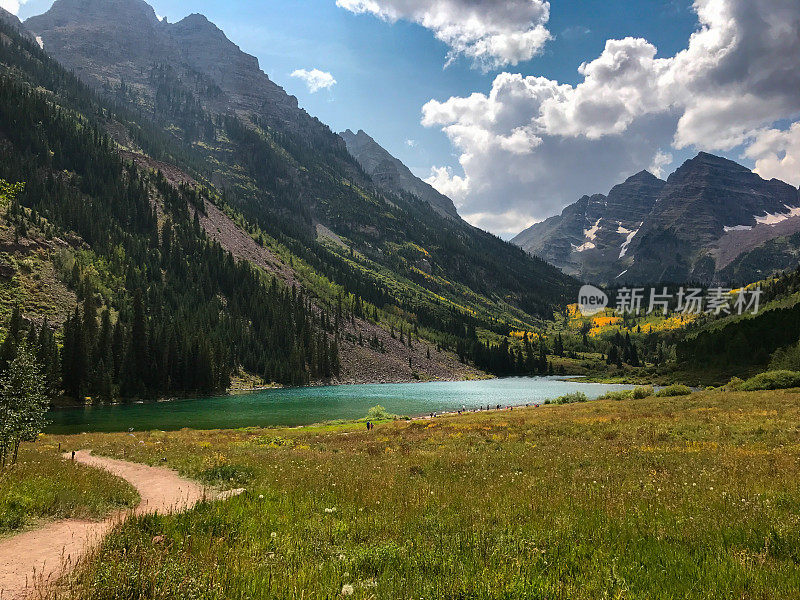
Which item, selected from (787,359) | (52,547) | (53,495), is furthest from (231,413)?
(787,359)

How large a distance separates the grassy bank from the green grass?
442 centimetres

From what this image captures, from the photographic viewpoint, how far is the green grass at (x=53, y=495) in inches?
466

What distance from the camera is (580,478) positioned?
561 inches

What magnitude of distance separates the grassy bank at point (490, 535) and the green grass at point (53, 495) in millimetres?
4418

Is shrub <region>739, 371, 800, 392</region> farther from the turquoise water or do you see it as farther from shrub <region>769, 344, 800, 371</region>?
the turquoise water

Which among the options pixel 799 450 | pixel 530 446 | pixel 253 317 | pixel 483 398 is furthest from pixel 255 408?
pixel 253 317

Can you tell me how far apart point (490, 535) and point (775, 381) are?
78.4 metres

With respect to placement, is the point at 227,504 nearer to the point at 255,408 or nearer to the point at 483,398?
the point at 255,408

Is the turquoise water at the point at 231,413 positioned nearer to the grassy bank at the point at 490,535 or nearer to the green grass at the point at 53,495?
the green grass at the point at 53,495

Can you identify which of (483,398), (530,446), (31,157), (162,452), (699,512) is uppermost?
(31,157)

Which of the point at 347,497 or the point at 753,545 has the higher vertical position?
the point at 753,545

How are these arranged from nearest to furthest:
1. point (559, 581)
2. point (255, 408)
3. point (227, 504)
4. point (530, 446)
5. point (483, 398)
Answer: point (559, 581) < point (227, 504) < point (530, 446) < point (255, 408) < point (483, 398)

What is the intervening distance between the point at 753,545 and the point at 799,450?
1314cm

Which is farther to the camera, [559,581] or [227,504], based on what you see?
[227,504]
